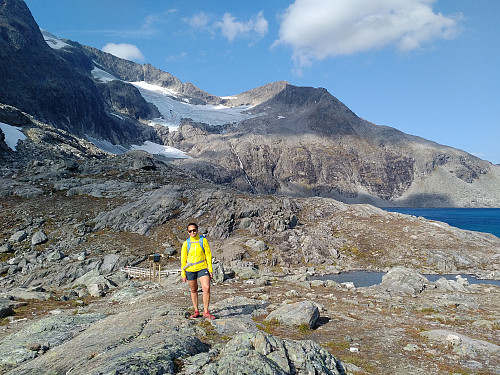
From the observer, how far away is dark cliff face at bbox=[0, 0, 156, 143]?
5684 inches

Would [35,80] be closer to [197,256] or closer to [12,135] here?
[12,135]

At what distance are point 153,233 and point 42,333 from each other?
32.2m

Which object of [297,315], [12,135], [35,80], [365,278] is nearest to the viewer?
[297,315]

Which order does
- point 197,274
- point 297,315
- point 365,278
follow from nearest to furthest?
point 297,315
point 197,274
point 365,278

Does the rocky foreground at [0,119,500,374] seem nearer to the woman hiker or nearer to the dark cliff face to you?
the woman hiker

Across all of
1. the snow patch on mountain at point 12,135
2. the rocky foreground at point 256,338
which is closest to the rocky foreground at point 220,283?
the rocky foreground at point 256,338

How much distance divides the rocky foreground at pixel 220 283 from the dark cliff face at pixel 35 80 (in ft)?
290

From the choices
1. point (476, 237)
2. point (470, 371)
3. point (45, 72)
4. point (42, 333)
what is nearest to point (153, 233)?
point (42, 333)

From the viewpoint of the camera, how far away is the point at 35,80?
16162cm

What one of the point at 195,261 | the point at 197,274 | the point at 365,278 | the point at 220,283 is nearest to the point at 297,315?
the point at 197,274

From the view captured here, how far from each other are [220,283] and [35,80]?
616 ft

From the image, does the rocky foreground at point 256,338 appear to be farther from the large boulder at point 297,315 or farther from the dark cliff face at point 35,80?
the dark cliff face at point 35,80

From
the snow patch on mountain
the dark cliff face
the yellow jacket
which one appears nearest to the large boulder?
the yellow jacket

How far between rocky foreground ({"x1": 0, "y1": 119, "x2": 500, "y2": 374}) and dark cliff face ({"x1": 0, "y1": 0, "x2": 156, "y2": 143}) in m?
88.4
